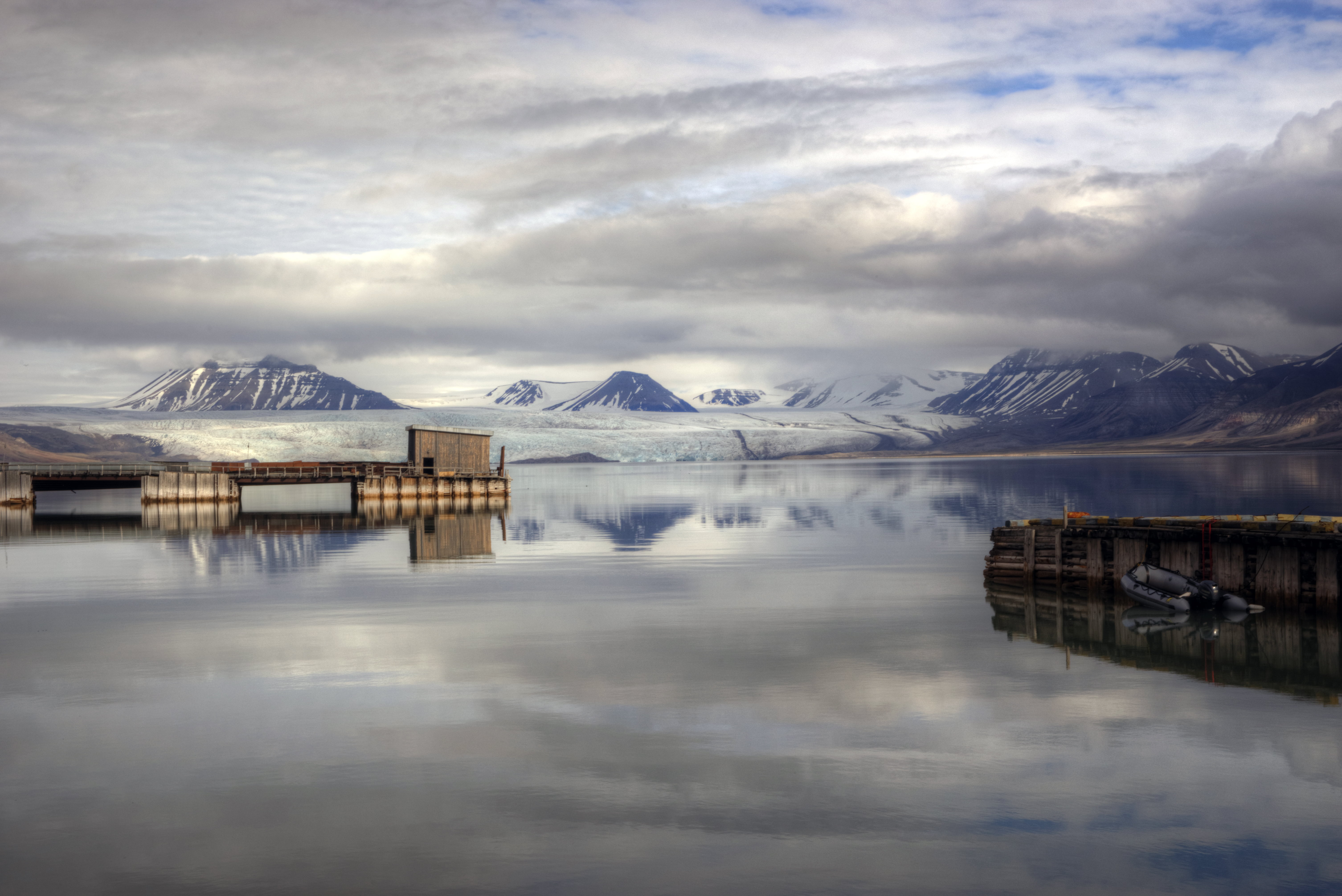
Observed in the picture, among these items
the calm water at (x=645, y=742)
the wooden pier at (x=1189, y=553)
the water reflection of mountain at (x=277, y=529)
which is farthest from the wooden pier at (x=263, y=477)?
the wooden pier at (x=1189, y=553)

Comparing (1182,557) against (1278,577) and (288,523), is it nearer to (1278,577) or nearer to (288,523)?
(1278,577)

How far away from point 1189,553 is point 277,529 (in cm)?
4081

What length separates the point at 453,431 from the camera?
75.9m

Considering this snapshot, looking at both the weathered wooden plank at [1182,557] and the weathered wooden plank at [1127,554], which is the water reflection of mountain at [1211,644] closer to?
the weathered wooden plank at [1127,554]

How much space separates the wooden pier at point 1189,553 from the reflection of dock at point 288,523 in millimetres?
19340

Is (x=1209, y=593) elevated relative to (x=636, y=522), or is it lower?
elevated

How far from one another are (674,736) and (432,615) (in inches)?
473

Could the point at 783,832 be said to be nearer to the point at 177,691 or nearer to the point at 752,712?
the point at 752,712

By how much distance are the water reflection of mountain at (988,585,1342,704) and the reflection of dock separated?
21.4 meters

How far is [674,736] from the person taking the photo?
1522 centimetres

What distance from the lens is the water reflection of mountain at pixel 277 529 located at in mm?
41344

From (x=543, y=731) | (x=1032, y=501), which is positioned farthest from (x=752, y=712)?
(x=1032, y=501)

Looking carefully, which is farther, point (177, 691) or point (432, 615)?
point (432, 615)

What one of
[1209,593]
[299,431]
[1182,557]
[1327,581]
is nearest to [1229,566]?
[1182,557]
